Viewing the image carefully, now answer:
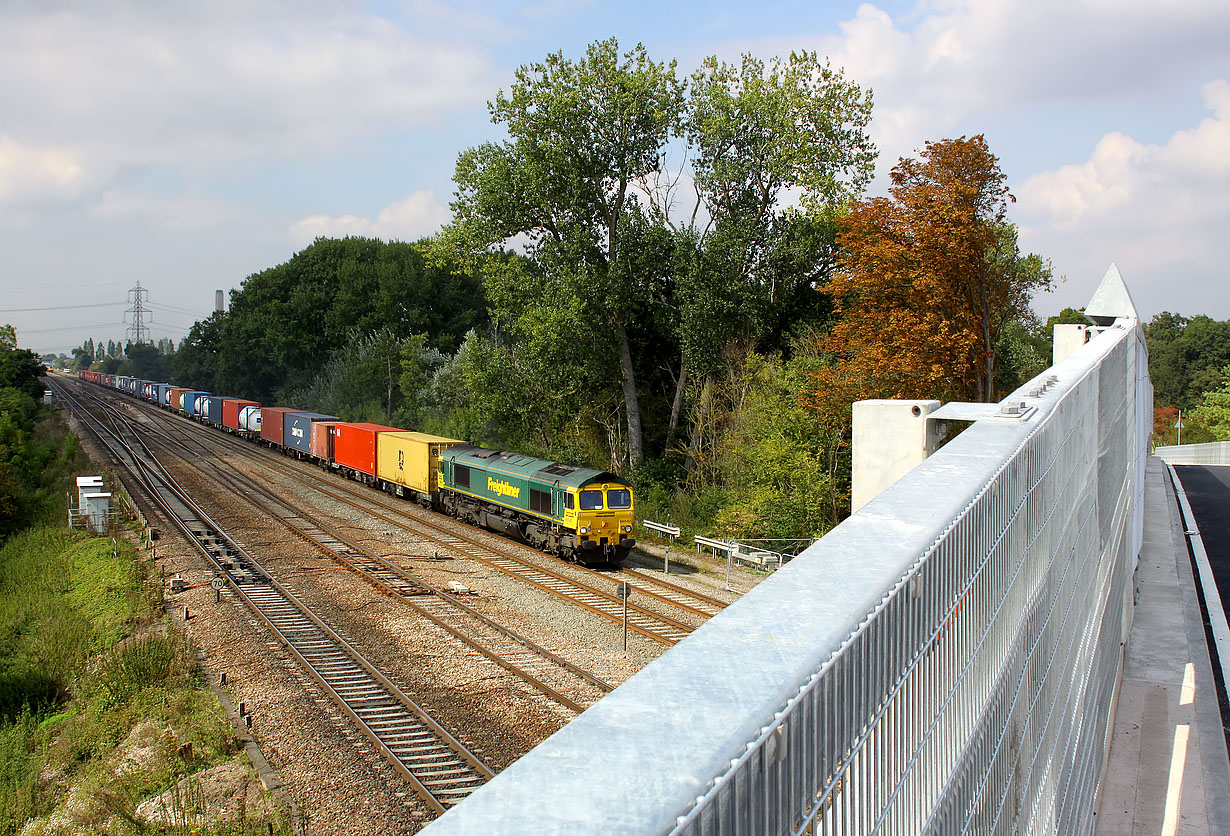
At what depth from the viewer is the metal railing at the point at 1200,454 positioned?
57.0 m

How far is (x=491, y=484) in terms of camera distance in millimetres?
28781

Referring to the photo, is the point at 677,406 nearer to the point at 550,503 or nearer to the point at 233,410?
the point at 550,503

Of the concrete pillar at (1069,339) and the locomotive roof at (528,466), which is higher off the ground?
the concrete pillar at (1069,339)

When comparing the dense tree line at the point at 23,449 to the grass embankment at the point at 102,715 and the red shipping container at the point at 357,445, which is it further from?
the red shipping container at the point at 357,445

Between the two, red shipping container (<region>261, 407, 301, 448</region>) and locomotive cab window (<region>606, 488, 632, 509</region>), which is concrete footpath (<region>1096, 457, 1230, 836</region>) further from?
red shipping container (<region>261, 407, 301, 448</region>)

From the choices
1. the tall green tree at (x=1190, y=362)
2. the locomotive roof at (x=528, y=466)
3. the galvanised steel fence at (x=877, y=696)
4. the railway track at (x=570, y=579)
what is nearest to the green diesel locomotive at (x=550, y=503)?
the locomotive roof at (x=528, y=466)

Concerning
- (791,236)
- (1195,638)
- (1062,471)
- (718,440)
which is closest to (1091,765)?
(1062,471)

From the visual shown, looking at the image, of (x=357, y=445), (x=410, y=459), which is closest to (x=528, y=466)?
(x=410, y=459)

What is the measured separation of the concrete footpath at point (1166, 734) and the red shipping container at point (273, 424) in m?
46.3

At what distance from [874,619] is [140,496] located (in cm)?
3791

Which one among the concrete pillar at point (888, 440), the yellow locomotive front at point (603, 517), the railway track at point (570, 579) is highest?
the concrete pillar at point (888, 440)

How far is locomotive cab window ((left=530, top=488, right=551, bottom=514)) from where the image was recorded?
84.0 feet

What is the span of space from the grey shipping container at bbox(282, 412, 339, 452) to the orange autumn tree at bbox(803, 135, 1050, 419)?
97.1ft

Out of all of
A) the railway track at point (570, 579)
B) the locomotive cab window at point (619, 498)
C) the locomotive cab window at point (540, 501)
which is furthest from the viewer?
the locomotive cab window at point (540, 501)
